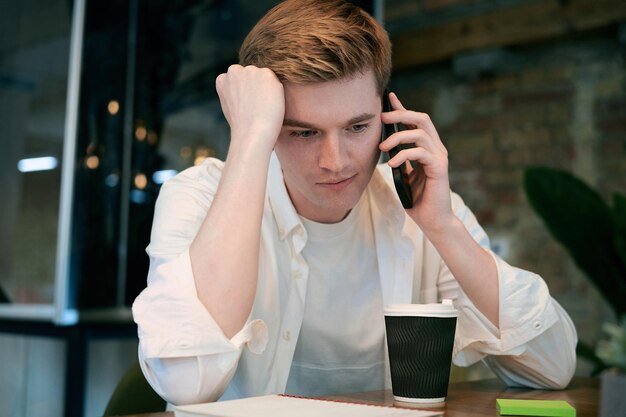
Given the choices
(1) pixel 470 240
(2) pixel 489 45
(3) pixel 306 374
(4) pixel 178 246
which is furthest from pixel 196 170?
(2) pixel 489 45

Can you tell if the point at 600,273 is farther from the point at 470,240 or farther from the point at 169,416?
the point at 169,416

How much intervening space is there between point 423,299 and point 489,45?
2.88 m

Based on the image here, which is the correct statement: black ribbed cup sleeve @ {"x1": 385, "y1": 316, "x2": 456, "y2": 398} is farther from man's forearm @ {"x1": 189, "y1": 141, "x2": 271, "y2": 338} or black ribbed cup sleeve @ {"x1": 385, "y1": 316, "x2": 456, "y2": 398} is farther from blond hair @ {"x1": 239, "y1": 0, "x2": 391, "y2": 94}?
blond hair @ {"x1": 239, "y1": 0, "x2": 391, "y2": 94}

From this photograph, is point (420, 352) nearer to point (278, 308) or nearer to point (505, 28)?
point (278, 308)

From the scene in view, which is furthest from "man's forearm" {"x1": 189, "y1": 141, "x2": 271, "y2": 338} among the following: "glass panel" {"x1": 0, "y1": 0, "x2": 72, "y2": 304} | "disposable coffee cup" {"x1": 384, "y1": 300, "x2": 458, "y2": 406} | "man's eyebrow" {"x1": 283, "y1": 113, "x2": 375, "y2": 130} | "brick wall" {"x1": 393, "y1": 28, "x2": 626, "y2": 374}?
"brick wall" {"x1": 393, "y1": 28, "x2": 626, "y2": 374}

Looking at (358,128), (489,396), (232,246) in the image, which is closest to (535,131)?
(358,128)

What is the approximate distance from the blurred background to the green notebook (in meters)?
2.35

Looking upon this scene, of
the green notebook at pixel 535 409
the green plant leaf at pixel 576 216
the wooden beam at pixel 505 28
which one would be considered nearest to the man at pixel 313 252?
the green notebook at pixel 535 409

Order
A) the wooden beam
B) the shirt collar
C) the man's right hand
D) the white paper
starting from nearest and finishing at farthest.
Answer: the white paper → the man's right hand → the shirt collar → the wooden beam

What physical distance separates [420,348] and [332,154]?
0.41 meters

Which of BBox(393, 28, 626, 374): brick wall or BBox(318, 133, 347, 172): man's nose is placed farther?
BBox(393, 28, 626, 374): brick wall

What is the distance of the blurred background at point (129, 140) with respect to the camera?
318cm

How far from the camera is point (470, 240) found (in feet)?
4.53

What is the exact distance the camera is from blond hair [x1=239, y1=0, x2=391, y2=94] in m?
1.37
